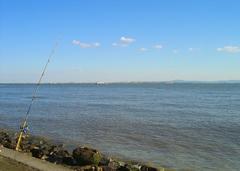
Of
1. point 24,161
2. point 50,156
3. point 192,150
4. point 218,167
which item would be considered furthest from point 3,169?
point 192,150

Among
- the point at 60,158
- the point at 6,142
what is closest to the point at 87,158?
the point at 60,158

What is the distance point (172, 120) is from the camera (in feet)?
98.4

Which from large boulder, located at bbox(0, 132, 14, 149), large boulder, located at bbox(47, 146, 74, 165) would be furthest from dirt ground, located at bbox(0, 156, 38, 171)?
large boulder, located at bbox(0, 132, 14, 149)

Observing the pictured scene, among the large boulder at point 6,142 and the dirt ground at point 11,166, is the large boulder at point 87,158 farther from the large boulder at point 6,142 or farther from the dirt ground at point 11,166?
the large boulder at point 6,142

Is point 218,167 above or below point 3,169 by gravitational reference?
below

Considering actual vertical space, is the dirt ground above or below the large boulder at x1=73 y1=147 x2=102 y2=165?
above

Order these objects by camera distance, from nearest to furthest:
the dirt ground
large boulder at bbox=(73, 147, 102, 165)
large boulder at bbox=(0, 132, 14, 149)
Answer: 1. the dirt ground
2. large boulder at bbox=(73, 147, 102, 165)
3. large boulder at bbox=(0, 132, 14, 149)

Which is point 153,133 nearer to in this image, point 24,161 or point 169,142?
point 169,142

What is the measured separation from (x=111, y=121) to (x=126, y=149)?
11.8 m

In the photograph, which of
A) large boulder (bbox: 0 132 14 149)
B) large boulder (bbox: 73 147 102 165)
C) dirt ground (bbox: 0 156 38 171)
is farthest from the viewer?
large boulder (bbox: 0 132 14 149)

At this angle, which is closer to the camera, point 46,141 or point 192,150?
point 192,150

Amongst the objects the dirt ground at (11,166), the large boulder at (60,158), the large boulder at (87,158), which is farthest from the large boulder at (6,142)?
the dirt ground at (11,166)

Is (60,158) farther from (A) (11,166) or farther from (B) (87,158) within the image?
(A) (11,166)

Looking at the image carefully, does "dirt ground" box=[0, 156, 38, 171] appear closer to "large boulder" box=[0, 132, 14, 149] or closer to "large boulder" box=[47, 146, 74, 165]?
"large boulder" box=[47, 146, 74, 165]
